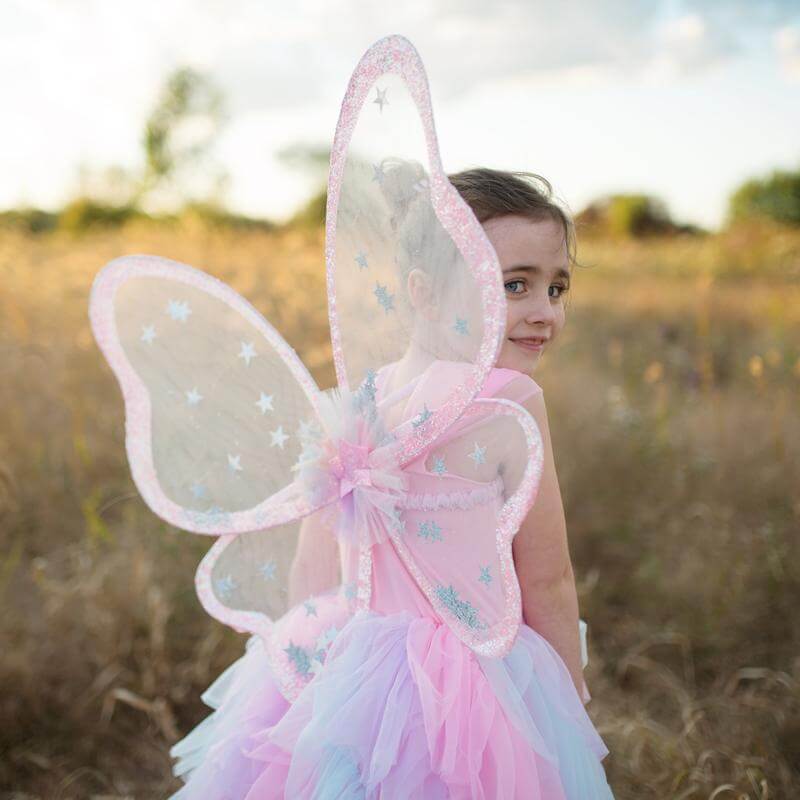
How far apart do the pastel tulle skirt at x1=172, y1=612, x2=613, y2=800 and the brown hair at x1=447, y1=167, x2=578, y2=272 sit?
0.65 meters

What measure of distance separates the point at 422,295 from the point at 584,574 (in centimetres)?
223

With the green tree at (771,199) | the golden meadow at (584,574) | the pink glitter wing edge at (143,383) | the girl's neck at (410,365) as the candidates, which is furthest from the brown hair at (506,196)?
the green tree at (771,199)

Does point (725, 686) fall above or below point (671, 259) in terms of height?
below

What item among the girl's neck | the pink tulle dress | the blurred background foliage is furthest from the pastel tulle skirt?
the blurred background foliage

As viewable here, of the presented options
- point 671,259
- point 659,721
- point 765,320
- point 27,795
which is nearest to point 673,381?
point 765,320

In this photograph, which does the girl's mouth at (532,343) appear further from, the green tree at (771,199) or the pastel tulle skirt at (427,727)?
the green tree at (771,199)

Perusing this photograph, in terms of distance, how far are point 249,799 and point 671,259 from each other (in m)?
10.5

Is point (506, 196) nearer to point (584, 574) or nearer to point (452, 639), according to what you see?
point (452, 639)

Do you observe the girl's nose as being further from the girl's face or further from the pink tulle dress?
the pink tulle dress

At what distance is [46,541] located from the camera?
306 centimetres

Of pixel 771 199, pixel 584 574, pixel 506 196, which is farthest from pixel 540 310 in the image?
pixel 771 199

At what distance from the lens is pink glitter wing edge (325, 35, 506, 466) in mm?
1010

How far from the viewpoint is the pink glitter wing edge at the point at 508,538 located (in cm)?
108

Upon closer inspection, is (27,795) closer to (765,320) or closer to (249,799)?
(249,799)
